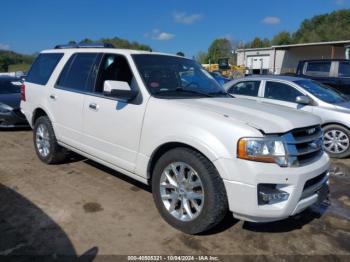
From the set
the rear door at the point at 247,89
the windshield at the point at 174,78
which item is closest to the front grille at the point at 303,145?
the windshield at the point at 174,78

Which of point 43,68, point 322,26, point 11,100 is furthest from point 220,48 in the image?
point 43,68

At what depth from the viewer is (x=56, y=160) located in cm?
541

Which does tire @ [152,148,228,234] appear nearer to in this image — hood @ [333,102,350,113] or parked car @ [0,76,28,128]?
hood @ [333,102,350,113]

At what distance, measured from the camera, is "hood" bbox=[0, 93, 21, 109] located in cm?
827

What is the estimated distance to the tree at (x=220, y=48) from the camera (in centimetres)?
9181

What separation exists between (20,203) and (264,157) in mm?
2964

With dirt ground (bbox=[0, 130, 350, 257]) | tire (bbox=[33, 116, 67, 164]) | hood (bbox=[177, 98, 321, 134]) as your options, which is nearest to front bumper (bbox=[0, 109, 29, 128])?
tire (bbox=[33, 116, 67, 164])

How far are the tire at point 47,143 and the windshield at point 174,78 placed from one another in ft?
6.85

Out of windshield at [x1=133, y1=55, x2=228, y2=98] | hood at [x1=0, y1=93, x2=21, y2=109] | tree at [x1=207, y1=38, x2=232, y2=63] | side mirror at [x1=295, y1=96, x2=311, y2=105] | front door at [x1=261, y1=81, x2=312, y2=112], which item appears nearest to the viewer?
windshield at [x1=133, y1=55, x2=228, y2=98]

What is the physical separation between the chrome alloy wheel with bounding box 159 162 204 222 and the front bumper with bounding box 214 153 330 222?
12.9 inches

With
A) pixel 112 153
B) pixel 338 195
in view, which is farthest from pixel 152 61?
pixel 338 195

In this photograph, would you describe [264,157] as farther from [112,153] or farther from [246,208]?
[112,153]

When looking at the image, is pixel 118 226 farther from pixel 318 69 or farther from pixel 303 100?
pixel 318 69

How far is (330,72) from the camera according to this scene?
33.1 feet
